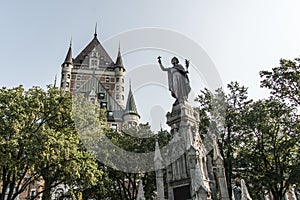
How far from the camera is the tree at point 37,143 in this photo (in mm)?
15836

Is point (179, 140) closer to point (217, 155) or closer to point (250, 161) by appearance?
point (217, 155)

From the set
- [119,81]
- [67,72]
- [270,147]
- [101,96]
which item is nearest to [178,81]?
[270,147]

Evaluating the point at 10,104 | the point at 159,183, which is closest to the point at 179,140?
the point at 159,183

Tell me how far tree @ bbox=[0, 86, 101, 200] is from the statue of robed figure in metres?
7.58

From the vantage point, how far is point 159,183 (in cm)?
1483

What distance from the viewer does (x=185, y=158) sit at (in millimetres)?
13734

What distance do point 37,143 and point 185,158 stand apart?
28.9ft

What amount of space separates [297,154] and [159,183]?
44.1 ft

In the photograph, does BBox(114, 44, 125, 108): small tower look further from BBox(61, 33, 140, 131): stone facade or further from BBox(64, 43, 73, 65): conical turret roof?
BBox(64, 43, 73, 65): conical turret roof

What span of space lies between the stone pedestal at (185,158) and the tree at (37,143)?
6357 millimetres

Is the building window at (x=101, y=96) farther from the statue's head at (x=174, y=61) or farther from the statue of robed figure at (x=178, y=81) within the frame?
the statue of robed figure at (x=178, y=81)

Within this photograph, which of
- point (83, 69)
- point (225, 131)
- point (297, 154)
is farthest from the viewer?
point (83, 69)

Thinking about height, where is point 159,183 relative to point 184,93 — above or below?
below

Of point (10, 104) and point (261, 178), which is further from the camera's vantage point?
point (261, 178)
